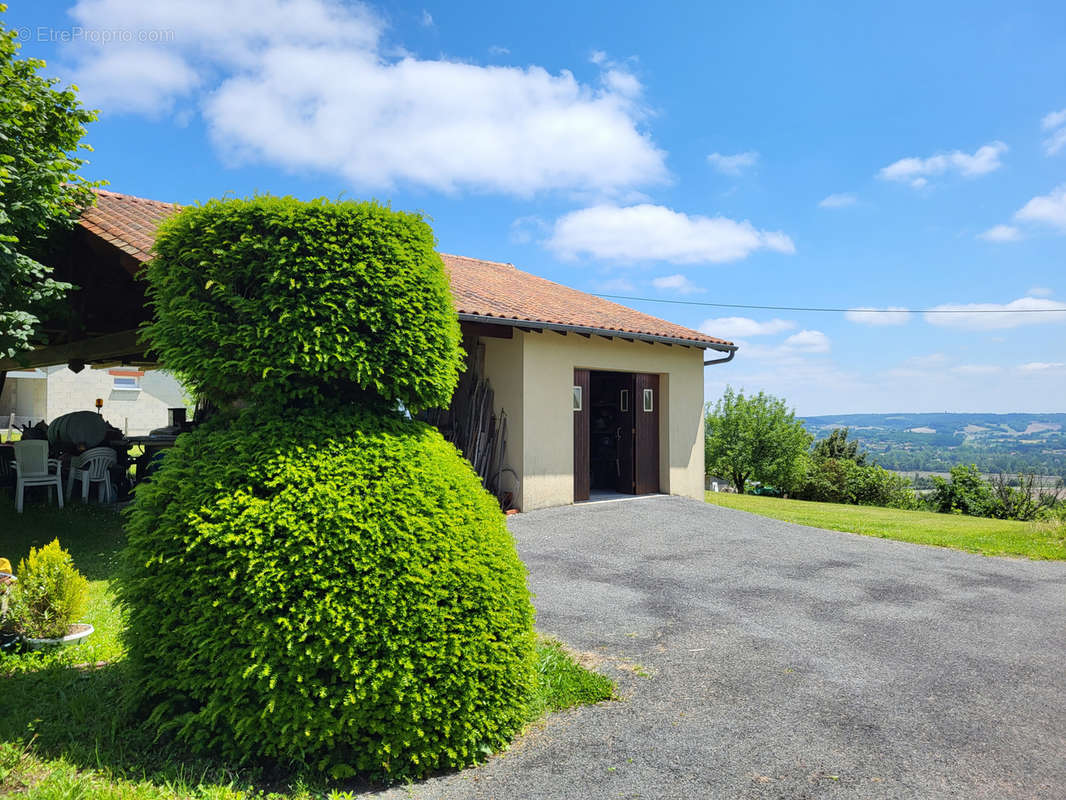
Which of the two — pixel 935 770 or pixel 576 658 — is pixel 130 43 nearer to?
pixel 576 658

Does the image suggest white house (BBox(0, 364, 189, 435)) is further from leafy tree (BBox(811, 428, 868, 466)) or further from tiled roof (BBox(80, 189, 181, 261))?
leafy tree (BBox(811, 428, 868, 466))

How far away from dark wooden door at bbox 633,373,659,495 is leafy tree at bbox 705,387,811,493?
16.4 meters

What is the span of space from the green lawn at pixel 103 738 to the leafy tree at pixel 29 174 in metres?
4.15

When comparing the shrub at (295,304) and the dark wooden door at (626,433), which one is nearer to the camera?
the shrub at (295,304)

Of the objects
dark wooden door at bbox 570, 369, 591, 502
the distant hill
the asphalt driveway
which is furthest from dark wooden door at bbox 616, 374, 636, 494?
the distant hill

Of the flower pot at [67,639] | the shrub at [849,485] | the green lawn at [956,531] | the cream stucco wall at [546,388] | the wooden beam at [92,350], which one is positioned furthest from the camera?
the shrub at [849,485]

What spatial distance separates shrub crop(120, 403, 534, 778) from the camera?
302 centimetres

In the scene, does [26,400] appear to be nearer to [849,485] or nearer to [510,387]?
[510,387]

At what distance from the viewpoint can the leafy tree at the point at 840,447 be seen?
1327 inches

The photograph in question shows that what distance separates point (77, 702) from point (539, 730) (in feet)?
8.63

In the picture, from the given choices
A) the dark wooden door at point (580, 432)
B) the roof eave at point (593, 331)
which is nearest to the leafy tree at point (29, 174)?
the roof eave at point (593, 331)

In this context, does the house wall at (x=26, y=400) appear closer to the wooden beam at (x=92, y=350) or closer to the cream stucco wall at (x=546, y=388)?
the wooden beam at (x=92, y=350)

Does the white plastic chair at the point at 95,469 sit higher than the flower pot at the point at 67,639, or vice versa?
the white plastic chair at the point at 95,469

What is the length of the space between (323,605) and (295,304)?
1.57 m
